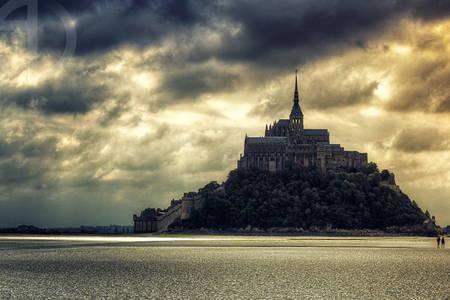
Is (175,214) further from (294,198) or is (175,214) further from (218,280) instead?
(218,280)

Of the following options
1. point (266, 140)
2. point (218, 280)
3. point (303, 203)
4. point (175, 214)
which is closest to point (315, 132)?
point (266, 140)

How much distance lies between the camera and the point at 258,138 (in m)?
187

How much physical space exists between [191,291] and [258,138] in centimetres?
15542

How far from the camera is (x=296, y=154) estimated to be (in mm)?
187125

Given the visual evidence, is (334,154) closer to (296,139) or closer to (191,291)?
(296,139)

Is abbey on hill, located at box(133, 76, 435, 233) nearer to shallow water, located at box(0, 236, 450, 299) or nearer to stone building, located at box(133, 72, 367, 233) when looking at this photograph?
stone building, located at box(133, 72, 367, 233)

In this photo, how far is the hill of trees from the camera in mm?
171625

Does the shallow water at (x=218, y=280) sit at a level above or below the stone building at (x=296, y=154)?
below

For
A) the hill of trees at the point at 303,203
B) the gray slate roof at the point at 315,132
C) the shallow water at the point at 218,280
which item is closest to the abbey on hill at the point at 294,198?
the hill of trees at the point at 303,203

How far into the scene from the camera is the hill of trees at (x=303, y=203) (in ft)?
563

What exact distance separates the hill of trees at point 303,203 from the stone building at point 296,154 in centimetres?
490

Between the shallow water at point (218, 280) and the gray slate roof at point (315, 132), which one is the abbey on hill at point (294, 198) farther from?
the shallow water at point (218, 280)

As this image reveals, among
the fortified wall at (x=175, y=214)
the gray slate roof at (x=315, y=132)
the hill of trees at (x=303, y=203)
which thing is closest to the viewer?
the hill of trees at (x=303, y=203)

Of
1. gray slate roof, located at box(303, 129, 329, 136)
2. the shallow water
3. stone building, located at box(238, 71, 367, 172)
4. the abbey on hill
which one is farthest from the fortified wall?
the shallow water
